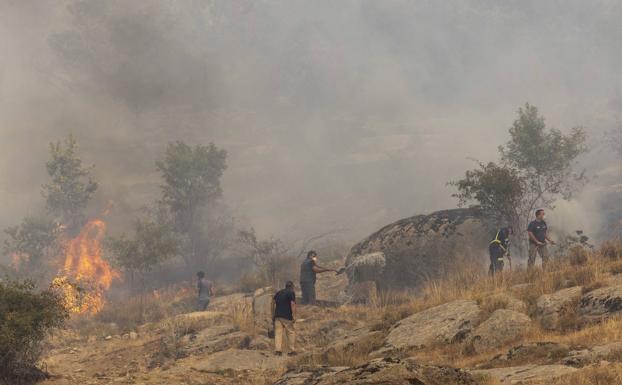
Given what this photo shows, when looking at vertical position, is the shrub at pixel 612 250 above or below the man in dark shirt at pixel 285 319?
above

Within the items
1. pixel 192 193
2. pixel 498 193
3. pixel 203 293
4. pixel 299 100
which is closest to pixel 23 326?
pixel 203 293

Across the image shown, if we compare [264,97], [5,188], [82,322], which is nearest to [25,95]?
[5,188]

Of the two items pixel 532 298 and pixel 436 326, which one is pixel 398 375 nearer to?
pixel 436 326

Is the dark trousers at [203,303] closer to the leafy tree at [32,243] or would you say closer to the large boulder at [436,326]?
the large boulder at [436,326]

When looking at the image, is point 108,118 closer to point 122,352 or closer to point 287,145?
point 287,145

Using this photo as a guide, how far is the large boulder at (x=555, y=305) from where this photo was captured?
8.78 metres

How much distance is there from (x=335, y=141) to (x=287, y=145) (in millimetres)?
8994

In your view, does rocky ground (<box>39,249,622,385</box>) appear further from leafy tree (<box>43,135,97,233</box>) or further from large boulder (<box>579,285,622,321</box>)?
leafy tree (<box>43,135,97,233</box>)

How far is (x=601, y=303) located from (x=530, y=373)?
11.8 ft

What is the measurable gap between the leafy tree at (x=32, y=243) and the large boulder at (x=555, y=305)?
40.5 m

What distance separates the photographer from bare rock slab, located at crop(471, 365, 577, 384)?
5.31 metres

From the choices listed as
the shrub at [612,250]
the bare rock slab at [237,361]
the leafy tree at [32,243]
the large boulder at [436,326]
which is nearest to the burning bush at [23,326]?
the bare rock slab at [237,361]

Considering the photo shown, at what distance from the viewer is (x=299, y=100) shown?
111m

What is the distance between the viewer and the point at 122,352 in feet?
47.6
